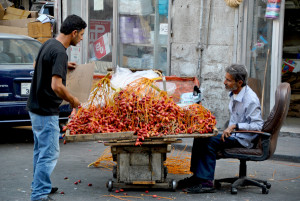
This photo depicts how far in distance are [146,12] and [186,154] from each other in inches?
159

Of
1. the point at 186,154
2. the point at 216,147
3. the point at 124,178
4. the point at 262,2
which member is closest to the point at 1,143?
the point at 186,154

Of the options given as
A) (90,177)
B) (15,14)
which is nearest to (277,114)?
(90,177)

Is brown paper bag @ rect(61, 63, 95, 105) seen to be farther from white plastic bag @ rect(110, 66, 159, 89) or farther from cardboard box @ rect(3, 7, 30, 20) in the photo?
cardboard box @ rect(3, 7, 30, 20)

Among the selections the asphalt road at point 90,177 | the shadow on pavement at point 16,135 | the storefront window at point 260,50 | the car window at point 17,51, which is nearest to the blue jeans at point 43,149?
the asphalt road at point 90,177

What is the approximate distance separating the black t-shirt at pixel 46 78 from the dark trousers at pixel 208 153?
68.4 inches

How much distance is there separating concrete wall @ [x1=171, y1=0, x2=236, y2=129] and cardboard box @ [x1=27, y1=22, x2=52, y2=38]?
4.00 metres

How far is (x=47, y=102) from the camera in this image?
17.0 feet

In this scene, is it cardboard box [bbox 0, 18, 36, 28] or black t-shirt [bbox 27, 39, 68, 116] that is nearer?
black t-shirt [bbox 27, 39, 68, 116]

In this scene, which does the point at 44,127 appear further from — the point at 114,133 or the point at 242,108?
the point at 242,108

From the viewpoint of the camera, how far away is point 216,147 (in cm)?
578

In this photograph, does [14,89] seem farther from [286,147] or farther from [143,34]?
[286,147]

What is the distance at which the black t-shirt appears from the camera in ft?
16.4

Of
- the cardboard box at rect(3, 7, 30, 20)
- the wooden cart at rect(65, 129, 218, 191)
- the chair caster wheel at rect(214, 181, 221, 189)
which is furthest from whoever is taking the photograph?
the cardboard box at rect(3, 7, 30, 20)

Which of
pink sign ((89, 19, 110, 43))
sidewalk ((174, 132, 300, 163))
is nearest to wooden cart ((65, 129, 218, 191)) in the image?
sidewalk ((174, 132, 300, 163))
